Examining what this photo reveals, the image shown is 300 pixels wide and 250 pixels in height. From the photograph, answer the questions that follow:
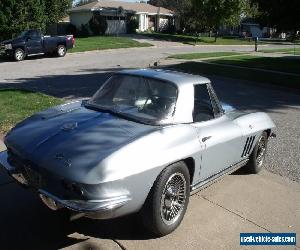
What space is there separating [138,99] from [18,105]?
5782mm

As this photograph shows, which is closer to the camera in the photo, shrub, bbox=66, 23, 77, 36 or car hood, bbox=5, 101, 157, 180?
car hood, bbox=5, 101, 157, 180

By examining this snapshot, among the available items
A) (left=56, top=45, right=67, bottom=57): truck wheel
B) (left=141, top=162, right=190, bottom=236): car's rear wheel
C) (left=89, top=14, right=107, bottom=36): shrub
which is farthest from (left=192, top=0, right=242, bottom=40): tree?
(left=141, top=162, right=190, bottom=236): car's rear wheel

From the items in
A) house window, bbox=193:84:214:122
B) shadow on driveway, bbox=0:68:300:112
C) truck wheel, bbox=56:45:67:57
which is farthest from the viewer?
truck wheel, bbox=56:45:67:57

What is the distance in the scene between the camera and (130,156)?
3791 millimetres

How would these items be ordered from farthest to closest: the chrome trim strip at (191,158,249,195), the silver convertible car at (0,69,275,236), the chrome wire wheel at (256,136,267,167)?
the chrome wire wheel at (256,136,267,167)
the chrome trim strip at (191,158,249,195)
the silver convertible car at (0,69,275,236)

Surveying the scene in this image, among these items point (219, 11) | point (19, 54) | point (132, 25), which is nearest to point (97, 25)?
point (132, 25)

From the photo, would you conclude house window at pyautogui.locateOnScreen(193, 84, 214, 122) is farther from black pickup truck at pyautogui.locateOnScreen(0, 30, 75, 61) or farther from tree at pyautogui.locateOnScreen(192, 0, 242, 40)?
tree at pyautogui.locateOnScreen(192, 0, 242, 40)

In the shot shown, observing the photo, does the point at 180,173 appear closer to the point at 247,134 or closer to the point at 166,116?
the point at 166,116

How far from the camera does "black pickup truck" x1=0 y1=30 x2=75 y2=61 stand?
2273cm

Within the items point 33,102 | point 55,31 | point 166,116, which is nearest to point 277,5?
point 33,102

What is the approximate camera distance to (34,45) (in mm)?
23734

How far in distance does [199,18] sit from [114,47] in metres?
21.8

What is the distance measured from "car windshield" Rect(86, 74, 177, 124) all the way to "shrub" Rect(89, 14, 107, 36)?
46.1m

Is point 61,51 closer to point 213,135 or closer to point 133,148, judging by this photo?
point 213,135
